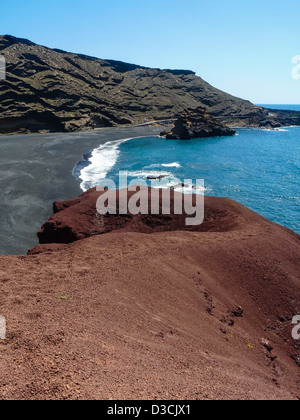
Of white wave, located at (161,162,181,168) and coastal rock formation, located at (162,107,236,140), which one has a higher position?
coastal rock formation, located at (162,107,236,140)

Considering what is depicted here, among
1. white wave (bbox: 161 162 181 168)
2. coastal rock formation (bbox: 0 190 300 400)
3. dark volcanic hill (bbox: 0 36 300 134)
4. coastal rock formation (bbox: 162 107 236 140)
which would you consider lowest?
coastal rock formation (bbox: 0 190 300 400)

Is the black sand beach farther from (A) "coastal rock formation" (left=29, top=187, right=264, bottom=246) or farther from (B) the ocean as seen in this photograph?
(A) "coastal rock formation" (left=29, top=187, right=264, bottom=246)

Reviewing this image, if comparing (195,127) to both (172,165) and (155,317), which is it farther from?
(155,317)

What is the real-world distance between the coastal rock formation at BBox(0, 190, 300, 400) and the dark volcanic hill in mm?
79467

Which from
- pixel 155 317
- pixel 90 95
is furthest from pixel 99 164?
pixel 90 95

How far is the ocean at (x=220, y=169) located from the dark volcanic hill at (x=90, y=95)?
2759 cm

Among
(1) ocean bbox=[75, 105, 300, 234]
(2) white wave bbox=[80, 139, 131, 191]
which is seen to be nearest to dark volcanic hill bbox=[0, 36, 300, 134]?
(1) ocean bbox=[75, 105, 300, 234]

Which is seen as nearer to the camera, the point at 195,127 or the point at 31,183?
the point at 31,183

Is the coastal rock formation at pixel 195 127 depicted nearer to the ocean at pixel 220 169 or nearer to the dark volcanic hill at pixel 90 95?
the ocean at pixel 220 169

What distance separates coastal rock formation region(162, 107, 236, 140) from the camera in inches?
3469

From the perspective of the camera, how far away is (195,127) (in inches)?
3612

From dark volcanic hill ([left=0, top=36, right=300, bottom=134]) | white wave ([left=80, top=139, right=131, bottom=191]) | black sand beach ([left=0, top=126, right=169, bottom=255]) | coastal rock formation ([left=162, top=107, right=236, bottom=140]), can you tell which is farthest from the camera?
coastal rock formation ([left=162, top=107, right=236, bottom=140])

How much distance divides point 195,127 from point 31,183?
67869 millimetres

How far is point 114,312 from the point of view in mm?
8602
